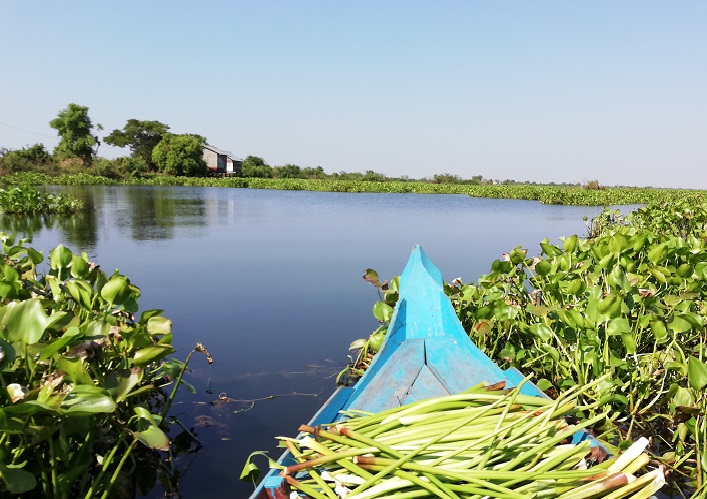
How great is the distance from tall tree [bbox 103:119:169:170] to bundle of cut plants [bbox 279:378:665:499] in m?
64.5

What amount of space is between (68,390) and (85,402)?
0.24m

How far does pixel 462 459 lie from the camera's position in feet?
5.69

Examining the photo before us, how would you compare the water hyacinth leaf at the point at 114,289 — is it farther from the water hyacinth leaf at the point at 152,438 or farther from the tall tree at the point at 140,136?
the tall tree at the point at 140,136

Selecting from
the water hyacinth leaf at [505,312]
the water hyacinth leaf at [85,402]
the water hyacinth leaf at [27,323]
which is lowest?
the water hyacinth leaf at [505,312]

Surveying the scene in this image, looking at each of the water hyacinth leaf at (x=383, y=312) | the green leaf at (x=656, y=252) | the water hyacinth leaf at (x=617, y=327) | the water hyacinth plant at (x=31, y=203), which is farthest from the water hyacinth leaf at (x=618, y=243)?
the water hyacinth plant at (x=31, y=203)

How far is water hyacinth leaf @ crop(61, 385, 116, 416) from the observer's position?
1686 millimetres

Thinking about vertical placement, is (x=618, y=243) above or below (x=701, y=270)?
above

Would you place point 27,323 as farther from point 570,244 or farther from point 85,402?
point 570,244

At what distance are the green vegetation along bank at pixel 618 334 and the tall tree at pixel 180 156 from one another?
1987 inches

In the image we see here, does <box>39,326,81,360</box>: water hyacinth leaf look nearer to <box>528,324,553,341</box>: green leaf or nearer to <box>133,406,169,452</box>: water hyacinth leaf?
<box>133,406,169,452</box>: water hyacinth leaf

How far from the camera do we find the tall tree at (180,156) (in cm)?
5090

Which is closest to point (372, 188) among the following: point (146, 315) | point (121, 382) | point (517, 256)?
point (517, 256)

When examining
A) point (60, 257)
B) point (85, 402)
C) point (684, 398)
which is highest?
point (60, 257)

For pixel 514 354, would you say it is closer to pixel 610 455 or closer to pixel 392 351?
pixel 392 351
